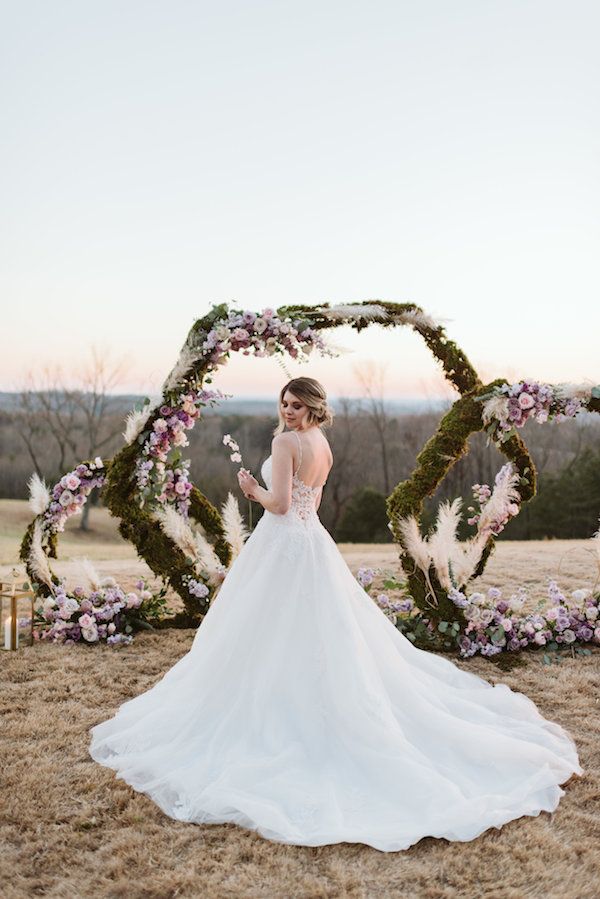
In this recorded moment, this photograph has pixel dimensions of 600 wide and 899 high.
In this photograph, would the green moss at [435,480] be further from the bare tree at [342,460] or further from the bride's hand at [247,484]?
the bare tree at [342,460]

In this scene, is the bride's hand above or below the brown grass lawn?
above

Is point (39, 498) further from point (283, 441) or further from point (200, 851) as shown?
point (200, 851)

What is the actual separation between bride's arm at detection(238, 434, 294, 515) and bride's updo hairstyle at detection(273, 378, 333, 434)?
0.40 ft

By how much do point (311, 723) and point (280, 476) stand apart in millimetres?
1447

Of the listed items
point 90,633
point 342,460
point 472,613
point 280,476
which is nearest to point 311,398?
point 280,476

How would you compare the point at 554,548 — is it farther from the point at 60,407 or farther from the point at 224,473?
the point at 60,407

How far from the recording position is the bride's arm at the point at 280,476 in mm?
4586

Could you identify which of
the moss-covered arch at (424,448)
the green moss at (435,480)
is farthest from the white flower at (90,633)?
the green moss at (435,480)

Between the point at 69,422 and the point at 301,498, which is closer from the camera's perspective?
the point at 301,498

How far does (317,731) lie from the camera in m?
4.19

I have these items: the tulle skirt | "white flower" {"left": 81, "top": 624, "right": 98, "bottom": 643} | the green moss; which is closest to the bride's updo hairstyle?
the tulle skirt

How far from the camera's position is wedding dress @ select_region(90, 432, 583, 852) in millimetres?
3713

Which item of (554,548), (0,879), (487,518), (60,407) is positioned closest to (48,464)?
(60,407)

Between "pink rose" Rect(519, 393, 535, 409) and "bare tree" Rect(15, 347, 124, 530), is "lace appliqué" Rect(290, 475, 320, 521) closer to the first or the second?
"pink rose" Rect(519, 393, 535, 409)
